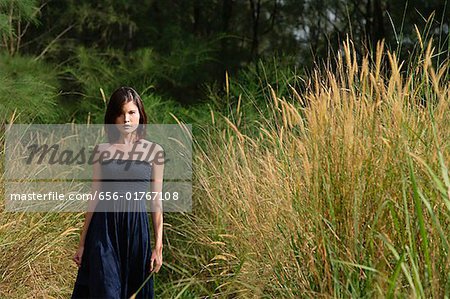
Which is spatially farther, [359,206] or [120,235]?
[120,235]

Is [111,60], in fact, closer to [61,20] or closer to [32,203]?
[61,20]

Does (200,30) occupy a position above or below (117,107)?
above

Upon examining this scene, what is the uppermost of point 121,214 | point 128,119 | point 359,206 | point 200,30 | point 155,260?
point 200,30

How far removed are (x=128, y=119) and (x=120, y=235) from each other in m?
0.44

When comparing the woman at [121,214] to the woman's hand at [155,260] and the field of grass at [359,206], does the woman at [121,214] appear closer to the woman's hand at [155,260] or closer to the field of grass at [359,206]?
the woman's hand at [155,260]

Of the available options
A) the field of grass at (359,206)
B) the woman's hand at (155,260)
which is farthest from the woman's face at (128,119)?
the field of grass at (359,206)

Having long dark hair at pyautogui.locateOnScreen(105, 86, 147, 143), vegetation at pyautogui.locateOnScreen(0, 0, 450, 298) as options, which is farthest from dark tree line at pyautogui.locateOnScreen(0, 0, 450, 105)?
long dark hair at pyautogui.locateOnScreen(105, 86, 147, 143)

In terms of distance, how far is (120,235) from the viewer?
2.89m

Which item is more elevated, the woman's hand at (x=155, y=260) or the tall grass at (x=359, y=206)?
the tall grass at (x=359, y=206)

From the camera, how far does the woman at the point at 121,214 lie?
2.84 meters

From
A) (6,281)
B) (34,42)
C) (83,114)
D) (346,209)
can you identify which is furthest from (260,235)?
(34,42)

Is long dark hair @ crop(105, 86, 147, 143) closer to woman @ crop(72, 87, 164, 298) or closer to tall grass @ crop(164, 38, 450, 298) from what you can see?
woman @ crop(72, 87, 164, 298)

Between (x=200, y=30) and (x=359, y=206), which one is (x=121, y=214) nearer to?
(x=359, y=206)

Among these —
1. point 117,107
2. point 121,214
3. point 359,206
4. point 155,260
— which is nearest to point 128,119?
point 117,107
